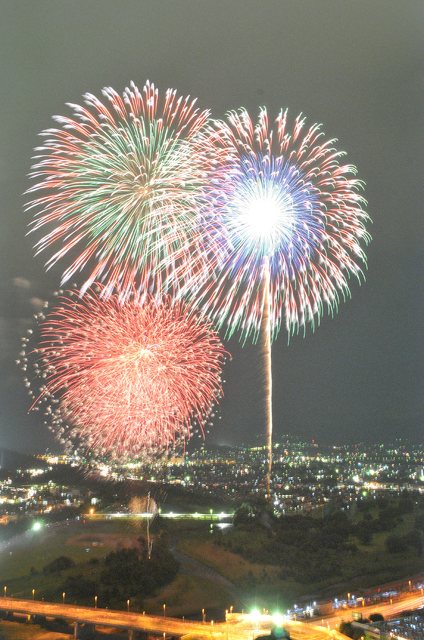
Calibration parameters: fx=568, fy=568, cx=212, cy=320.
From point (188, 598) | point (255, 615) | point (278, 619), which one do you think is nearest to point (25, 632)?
point (188, 598)

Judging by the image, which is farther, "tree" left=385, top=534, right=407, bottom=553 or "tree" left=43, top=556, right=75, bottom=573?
"tree" left=385, top=534, right=407, bottom=553

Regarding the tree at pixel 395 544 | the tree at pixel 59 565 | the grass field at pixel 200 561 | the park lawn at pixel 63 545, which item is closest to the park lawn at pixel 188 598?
the grass field at pixel 200 561

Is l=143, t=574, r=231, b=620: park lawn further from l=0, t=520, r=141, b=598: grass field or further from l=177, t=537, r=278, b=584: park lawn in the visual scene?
l=0, t=520, r=141, b=598: grass field

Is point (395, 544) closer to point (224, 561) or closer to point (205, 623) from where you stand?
point (224, 561)

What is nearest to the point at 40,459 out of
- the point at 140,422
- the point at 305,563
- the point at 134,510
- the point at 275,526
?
the point at 134,510

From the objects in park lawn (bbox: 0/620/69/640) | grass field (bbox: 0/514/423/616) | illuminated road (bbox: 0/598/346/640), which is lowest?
park lawn (bbox: 0/620/69/640)

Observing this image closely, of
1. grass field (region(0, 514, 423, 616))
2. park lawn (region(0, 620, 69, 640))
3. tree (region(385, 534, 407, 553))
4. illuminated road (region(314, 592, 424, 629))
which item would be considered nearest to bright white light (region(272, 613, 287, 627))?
illuminated road (region(314, 592, 424, 629))

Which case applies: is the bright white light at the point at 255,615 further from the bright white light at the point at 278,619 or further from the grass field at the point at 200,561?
the grass field at the point at 200,561

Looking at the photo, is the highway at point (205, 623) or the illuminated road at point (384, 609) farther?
the illuminated road at point (384, 609)

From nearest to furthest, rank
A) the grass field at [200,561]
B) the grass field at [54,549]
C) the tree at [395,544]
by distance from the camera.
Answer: the grass field at [200,561] → the grass field at [54,549] → the tree at [395,544]

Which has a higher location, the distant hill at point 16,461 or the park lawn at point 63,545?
the distant hill at point 16,461
